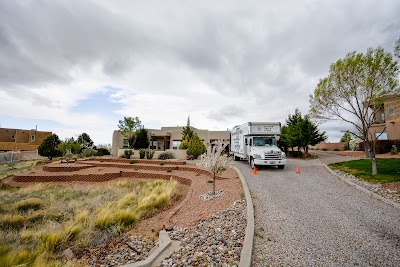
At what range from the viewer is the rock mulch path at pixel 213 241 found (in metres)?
3.92

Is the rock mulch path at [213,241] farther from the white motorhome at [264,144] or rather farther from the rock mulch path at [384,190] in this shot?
the white motorhome at [264,144]

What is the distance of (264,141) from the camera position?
1454 cm

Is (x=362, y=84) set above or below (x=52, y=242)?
above

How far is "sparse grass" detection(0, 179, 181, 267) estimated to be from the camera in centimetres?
501

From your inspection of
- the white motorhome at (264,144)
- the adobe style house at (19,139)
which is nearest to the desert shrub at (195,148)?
the white motorhome at (264,144)

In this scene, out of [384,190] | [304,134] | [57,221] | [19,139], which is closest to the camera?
[57,221]

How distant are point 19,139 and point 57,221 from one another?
2088 inches

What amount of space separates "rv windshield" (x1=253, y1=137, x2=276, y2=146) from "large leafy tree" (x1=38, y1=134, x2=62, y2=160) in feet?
91.2

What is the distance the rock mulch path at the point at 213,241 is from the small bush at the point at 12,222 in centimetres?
599

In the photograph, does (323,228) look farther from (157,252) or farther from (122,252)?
(122,252)

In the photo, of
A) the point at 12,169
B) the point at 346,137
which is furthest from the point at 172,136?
the point at 346,137

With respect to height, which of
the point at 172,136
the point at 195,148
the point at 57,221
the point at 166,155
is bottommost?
the point at 57,221

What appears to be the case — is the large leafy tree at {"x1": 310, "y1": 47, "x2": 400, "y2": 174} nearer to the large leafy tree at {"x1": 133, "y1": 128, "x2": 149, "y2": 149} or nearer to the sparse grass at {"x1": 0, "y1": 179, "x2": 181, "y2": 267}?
the sparse grass at {"x1": 0, "y1": 179, "x2": 181, "y2": 267}

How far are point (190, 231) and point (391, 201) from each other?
25.1ft
